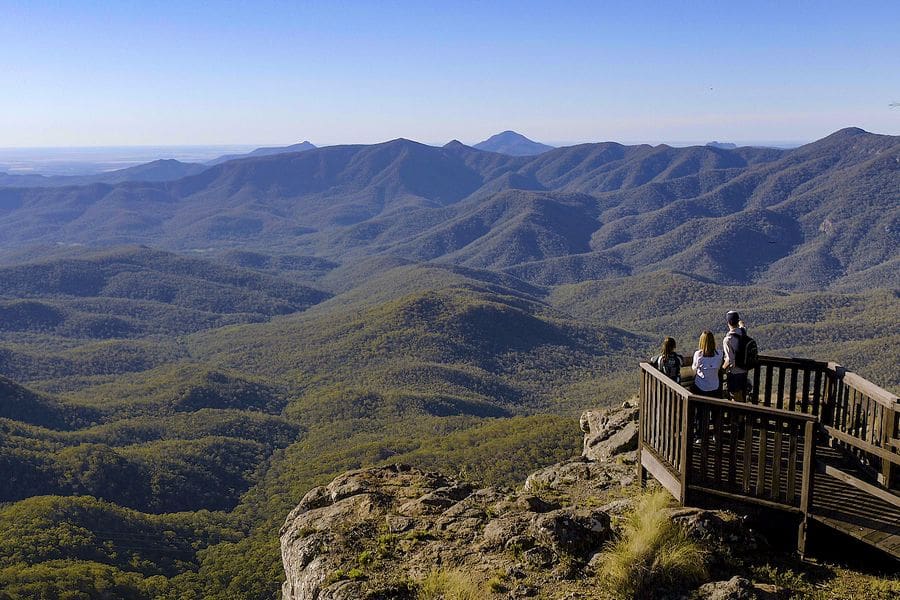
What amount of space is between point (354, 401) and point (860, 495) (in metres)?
85.0

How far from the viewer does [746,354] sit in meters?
11.6

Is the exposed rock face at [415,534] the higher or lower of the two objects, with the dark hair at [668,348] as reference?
lower

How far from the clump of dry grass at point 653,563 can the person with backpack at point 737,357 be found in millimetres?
4310

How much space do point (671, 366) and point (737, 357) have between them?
140cm

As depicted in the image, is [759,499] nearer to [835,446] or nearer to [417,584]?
[835,446]

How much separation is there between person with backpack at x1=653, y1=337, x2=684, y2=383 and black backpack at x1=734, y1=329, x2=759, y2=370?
1.22 m

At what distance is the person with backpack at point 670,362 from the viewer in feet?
36.6

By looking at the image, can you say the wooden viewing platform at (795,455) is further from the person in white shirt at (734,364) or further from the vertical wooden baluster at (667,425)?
the person in white shirt at (734,364)

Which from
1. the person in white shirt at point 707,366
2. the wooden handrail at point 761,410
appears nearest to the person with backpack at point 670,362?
the person in white shirt at point 707,366

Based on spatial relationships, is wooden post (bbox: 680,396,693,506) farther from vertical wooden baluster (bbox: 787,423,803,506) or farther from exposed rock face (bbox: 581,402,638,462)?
exposed rock face (bbox: 581,402,638,462)

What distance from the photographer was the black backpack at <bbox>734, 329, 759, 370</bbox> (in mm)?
11531

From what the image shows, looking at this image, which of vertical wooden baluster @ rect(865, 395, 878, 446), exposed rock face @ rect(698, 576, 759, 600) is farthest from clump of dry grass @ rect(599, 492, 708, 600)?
vertical wooden baluster @ rect(865, 395, 878, 446)

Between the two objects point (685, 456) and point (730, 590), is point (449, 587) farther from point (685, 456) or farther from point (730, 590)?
point (685, 456)

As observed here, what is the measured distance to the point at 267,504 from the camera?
6638 centimetres
